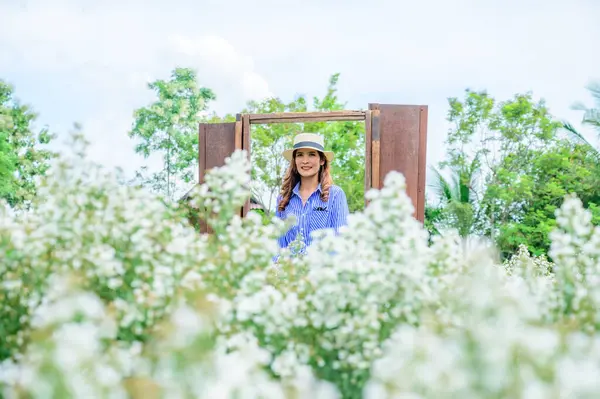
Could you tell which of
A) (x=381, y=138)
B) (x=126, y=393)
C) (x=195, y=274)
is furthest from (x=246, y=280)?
(x=381, y=138)

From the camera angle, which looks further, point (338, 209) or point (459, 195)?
point (459, 195)

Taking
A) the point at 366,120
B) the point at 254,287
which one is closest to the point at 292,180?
the point at 366,120

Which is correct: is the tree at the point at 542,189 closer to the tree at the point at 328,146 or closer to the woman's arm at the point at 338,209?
the tree at the point at 328,146

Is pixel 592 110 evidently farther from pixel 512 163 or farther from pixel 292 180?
pixel 292 180

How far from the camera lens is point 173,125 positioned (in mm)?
21953

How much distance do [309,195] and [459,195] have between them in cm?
1841

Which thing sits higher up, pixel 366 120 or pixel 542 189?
pixel 366 120

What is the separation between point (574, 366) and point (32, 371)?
3.35 feet

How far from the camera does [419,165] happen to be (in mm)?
7797

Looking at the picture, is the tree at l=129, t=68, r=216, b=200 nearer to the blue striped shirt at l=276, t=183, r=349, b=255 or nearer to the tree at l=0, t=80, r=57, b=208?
the tree at l=0, t=80, r=57, b=208

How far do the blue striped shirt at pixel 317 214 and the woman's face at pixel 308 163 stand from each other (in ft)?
0.56

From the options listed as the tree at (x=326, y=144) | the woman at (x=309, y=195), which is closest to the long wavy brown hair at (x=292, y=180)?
the woman at (x=309, y=195)

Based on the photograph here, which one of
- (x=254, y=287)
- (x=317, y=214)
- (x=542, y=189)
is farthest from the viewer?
(x=542, y=189)

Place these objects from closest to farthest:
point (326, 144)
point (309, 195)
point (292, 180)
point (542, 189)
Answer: point (309, 195)
point (292, 180)
point (326, 144)
point (542, 189)
